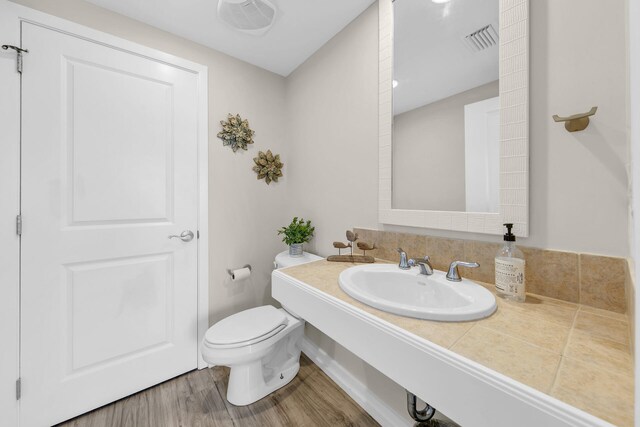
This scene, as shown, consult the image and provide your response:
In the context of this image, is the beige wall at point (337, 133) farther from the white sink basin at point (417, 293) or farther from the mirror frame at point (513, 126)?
the mirror frame at point (513, 126)

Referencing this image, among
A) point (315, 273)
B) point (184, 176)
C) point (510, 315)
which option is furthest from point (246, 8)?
point (510, 315)

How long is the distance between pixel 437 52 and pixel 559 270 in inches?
38.6

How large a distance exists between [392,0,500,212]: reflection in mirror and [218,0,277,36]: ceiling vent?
2.22 ft

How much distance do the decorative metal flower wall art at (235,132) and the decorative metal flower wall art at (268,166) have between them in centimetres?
15

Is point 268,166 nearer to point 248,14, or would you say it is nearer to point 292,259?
point 292,259

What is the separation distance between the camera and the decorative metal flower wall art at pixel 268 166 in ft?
6.45

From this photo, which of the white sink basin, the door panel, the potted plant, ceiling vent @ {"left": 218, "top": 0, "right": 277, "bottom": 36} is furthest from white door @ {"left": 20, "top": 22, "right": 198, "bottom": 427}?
the white sink basin

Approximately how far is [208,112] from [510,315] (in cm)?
193

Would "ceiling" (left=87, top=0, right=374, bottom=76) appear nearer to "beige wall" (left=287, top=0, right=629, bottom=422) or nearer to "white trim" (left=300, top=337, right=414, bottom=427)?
"beige wall" (left=287, top=0, right=629, bottom=422)

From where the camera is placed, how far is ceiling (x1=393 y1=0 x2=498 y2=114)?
964 millimetres

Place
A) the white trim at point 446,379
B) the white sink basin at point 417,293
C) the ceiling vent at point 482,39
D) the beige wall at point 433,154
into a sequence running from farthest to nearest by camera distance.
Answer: the beige wall at point 433,154 < the ceiling vent at point 482,39 < the white sink basin at point 417,293 < the white trim at point 446,379

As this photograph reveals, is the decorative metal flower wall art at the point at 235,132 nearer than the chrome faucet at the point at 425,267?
No

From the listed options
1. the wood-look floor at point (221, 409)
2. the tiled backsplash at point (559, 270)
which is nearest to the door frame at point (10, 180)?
the wood-look floor at point (221, 409)

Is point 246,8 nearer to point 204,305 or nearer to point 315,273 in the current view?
point 315,273
